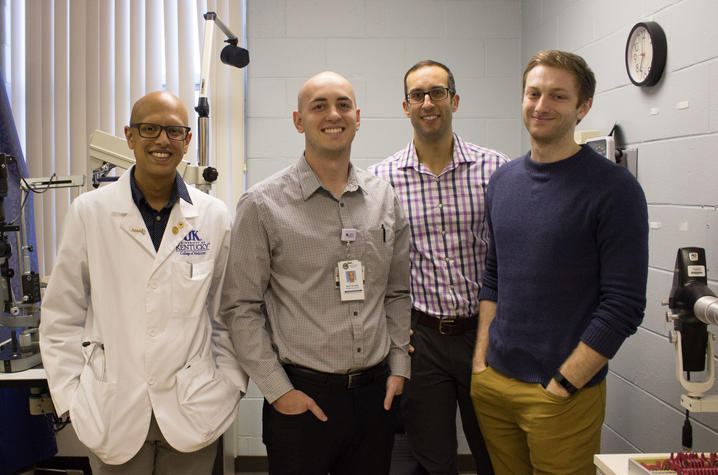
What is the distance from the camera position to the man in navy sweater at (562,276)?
1.55 meters

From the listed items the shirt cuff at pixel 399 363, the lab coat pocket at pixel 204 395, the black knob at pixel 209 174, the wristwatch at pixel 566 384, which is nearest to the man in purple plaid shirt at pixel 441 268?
the shirt cuff at pixel 399 363

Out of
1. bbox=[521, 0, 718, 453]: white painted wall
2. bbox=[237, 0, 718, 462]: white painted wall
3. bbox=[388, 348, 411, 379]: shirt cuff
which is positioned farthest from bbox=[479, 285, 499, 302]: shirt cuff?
bbox=[237, 0, 718, 462]: white painted wall

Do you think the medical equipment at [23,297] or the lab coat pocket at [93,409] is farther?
the medical equipment at [23,297]

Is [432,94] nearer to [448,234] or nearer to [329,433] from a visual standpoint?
[448,234]

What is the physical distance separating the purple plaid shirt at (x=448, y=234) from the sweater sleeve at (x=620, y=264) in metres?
0.57

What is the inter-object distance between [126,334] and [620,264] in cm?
143

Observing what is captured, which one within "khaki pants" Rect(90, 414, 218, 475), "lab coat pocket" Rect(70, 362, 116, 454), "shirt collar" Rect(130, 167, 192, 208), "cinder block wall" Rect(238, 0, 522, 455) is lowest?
"khaki pants" Rect(90, 414, 218, 475)

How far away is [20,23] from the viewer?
321cm

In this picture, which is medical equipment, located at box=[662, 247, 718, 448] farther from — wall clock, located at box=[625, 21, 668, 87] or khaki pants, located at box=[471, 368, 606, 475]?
wall clock, located at box=[625, 21, 668, 87]

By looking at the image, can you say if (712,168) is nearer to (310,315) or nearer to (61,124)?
(310,315)

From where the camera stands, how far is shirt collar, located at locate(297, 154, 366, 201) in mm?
1752

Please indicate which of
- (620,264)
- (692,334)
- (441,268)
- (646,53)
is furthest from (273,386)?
(646,53)

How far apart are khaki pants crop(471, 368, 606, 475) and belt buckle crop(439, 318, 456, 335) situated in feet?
0.85

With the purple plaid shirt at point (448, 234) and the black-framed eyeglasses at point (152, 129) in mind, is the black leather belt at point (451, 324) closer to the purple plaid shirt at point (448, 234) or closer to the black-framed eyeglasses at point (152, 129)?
the purple plaid shirt at point (448, 234)
